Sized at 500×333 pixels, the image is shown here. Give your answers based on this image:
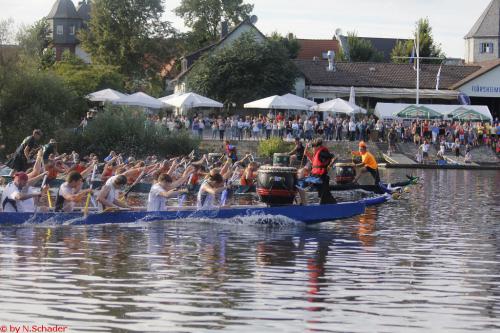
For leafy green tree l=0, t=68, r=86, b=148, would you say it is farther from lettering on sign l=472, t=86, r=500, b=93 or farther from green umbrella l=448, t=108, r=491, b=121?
lettering on sign l=472, t=86, r=500, b=93

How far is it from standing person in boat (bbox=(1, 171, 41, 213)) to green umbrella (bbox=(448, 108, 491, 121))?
43.2 m

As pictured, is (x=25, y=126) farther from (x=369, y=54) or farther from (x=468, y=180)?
(x=369, y=54)

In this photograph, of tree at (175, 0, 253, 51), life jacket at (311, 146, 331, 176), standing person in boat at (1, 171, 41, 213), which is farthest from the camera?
tree at (175, 0, 253, 51)

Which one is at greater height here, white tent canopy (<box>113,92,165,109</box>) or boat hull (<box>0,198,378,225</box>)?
white tent canopy (<box>113,92,165,109</box>)

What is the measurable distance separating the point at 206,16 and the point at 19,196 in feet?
270

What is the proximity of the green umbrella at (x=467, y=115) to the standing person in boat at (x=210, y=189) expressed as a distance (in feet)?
133

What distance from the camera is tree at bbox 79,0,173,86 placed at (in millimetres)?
89000

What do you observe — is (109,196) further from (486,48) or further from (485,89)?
(486,48)

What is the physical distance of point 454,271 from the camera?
1803 centimetres

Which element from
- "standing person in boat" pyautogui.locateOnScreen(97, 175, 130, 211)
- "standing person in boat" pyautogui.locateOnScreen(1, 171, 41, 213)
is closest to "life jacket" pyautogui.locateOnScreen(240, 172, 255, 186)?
"standing person in boat" pyautogui.locateOnScreen(97, 175, 130, 211)

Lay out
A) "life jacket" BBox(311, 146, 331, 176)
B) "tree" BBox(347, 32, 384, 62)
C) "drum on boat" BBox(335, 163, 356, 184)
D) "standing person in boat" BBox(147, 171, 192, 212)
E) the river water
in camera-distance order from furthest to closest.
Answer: "tree" BBox(347, 32, 384, 62), "drum on boat" BBox(335, 163, 356, 184), "life jacket" BBox(311, 146, 331, 176), "standing person in boat" BBox(147, 171, 192, 212), the river water

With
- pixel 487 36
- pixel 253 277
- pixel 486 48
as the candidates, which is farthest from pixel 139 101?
pixel 486 48

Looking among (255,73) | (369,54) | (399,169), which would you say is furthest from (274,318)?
(369,54)

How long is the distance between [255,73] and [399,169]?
18.1 m
